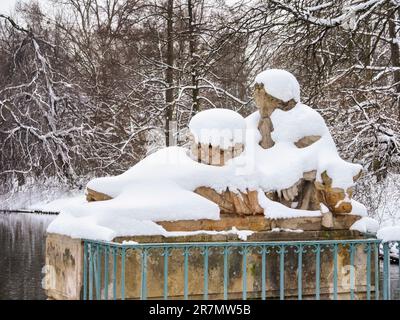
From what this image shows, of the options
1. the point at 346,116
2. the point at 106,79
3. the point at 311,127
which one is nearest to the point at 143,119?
the point at 106,79

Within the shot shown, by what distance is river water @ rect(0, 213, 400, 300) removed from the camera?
13195 mm

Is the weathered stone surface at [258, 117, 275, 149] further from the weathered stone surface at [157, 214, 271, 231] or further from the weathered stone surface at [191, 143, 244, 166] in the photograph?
the weathered stone surface at [157, 214, 271, 231]

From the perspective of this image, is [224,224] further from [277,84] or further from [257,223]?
[277,84]

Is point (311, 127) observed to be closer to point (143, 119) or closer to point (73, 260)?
point (73, 260)

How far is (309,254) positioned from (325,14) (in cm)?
589

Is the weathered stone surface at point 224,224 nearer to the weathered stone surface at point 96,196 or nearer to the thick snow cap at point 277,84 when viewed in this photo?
the weathered stone surface at point 96,196

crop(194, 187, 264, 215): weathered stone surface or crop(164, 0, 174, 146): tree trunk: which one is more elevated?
crop(164, 0, 174, 146): tree trunk

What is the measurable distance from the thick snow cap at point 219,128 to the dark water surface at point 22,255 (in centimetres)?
555

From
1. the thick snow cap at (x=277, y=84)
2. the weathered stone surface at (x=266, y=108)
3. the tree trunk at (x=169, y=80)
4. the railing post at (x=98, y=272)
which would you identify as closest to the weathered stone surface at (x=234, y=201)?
the weathered stone surface at (x=266, y=108)

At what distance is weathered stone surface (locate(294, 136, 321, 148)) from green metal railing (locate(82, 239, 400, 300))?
3.73 ft

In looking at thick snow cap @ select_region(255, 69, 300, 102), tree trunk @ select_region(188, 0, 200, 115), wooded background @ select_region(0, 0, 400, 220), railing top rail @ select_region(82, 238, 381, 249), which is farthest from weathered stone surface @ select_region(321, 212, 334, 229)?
tree trunk @ select_region(188, 0, 200, 115)

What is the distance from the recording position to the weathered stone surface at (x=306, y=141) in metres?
8.22

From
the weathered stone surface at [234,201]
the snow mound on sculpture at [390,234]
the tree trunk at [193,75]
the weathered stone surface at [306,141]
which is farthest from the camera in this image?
the tree trunk at [193,75]

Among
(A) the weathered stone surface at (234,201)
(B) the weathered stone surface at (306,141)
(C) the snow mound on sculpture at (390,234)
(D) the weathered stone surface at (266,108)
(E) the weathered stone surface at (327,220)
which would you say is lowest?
(C) the snow mound on sculpture at (390,234)
